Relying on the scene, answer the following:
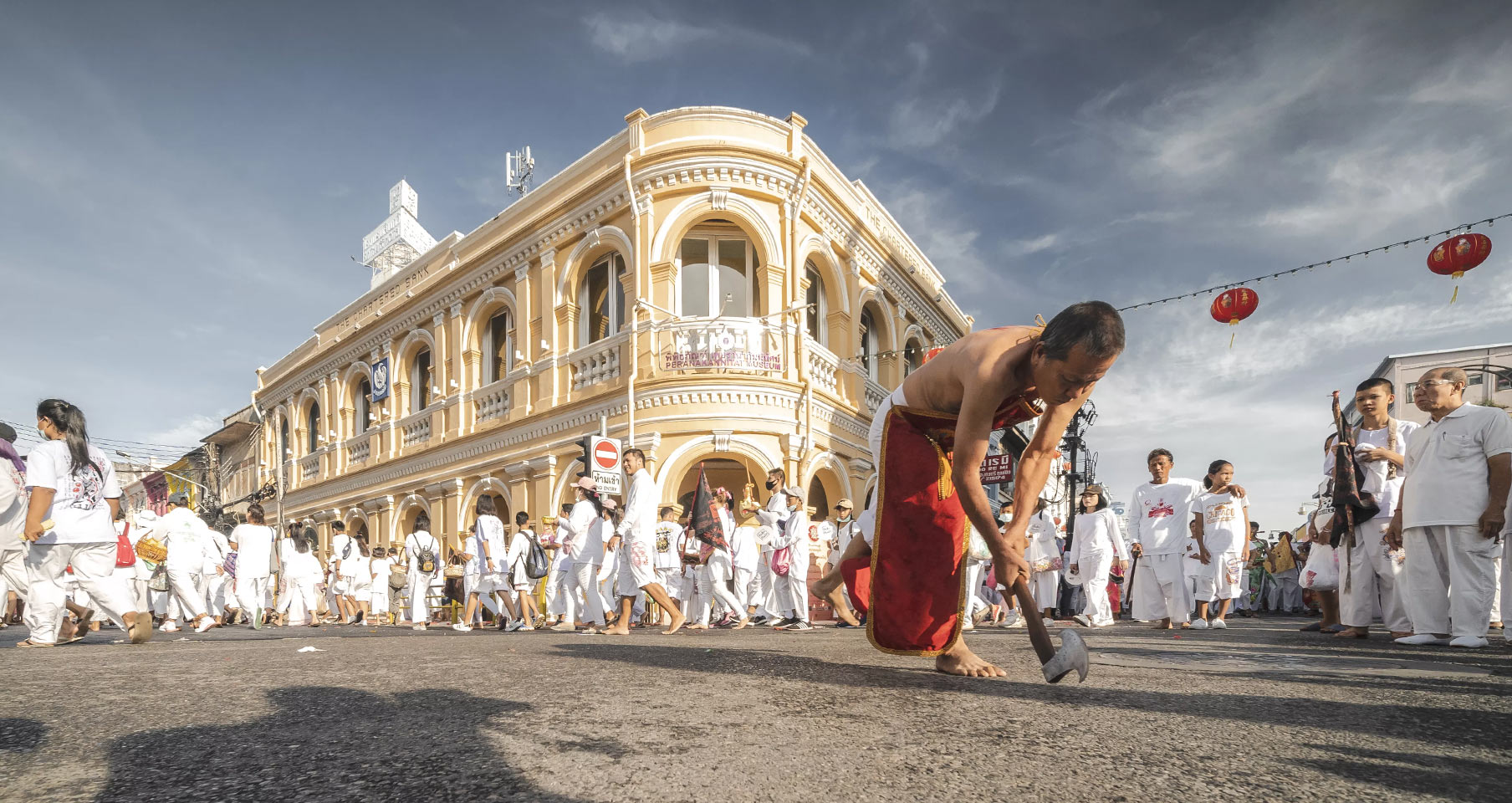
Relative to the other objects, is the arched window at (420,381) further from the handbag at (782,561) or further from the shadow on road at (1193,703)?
the shadow on road at (1193,703)

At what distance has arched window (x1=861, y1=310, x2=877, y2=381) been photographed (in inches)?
818

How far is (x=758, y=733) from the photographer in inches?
95.7

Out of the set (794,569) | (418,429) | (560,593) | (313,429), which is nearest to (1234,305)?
(794,569)

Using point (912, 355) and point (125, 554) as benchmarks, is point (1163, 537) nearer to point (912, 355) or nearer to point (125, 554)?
point (125, 554)

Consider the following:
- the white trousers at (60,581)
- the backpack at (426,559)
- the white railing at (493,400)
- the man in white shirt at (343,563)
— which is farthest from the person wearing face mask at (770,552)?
the white railing at (493,400)

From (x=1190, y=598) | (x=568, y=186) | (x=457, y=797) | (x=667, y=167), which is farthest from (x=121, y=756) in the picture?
(x=568, y=186)

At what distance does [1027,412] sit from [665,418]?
12117 millimetres

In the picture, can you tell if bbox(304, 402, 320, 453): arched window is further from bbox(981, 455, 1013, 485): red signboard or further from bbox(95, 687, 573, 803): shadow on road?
bbox(95, 687, 573, 803): shadow on road

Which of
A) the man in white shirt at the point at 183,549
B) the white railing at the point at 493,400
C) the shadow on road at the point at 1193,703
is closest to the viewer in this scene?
the shadow on road at the point at 1193,703

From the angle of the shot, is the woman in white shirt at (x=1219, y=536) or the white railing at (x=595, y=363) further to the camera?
the white railing at (x=595, y=363)

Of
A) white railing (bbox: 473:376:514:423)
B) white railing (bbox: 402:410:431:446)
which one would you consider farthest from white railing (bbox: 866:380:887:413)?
white railing (bbox: 402:410:431:446)

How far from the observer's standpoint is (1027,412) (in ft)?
11.9

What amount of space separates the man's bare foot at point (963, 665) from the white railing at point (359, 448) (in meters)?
23.3

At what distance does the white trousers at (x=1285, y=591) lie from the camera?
16.4 m
